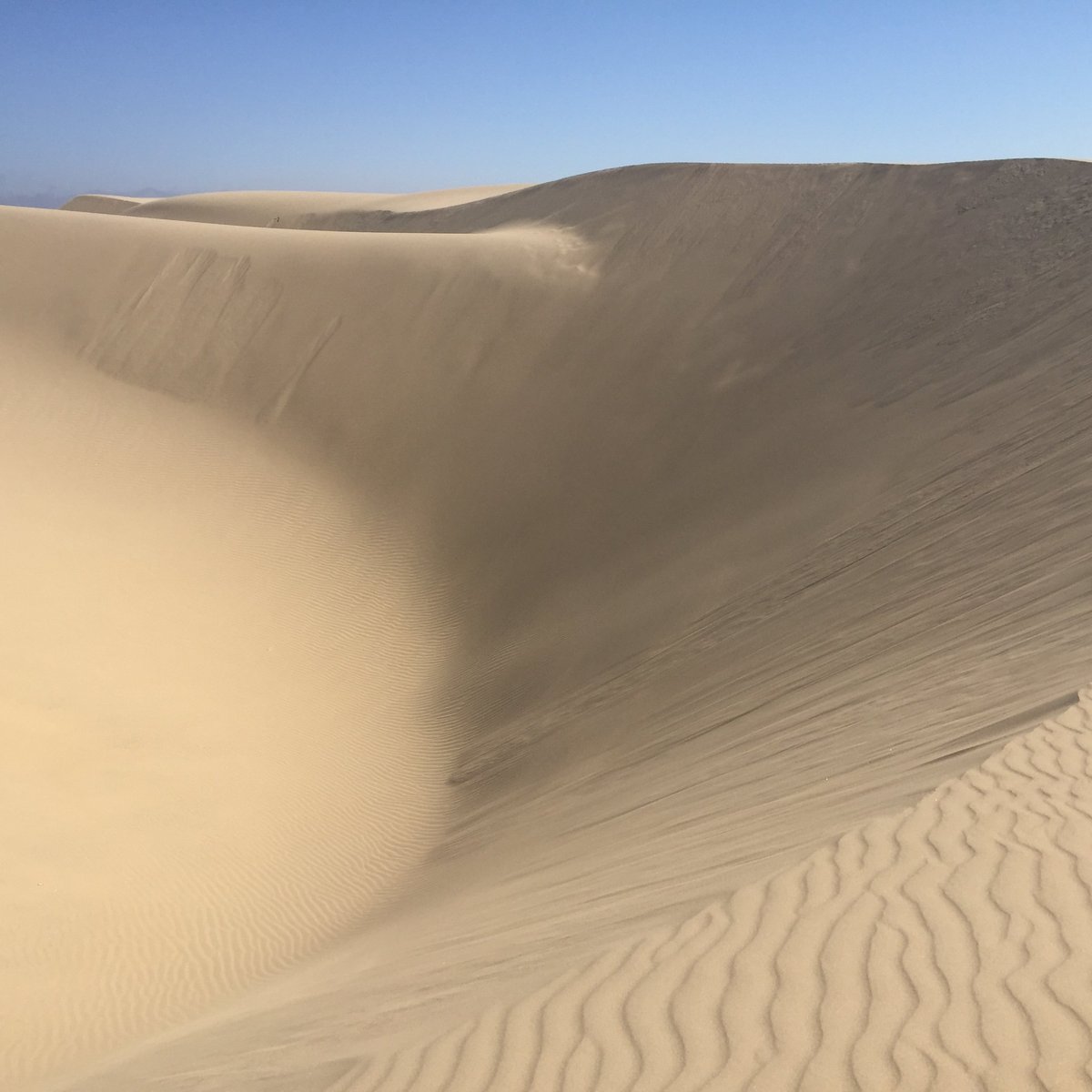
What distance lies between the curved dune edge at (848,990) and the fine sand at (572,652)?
2 cm

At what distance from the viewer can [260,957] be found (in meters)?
7.77

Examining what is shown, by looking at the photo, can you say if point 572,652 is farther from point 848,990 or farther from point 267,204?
point 267,204

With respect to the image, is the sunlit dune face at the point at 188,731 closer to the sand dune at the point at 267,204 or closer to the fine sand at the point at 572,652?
the fine sand at the point at 572,652

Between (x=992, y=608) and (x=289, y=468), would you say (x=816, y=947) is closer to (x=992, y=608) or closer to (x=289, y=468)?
(x=992, y=608)

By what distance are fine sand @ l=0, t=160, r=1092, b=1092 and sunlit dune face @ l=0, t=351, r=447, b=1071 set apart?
0.05 metres

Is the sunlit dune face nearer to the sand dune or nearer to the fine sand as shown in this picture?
the fine sand

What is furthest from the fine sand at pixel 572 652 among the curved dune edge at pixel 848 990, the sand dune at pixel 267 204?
the sand dune at pixel 267 204

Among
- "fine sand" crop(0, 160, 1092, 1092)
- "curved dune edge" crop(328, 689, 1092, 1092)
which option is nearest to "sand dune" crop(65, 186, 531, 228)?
"fine sand" crop(0, 160, 1092, 1092)

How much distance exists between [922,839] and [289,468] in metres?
15.3

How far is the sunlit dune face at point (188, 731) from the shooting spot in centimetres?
758

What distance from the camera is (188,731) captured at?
10.6m

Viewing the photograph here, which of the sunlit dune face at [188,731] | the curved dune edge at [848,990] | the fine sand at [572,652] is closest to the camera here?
the curved dune edge at [848,990]

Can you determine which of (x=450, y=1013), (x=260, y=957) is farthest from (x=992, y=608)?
(x=260, y=957)

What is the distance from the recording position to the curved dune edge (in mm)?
2900
